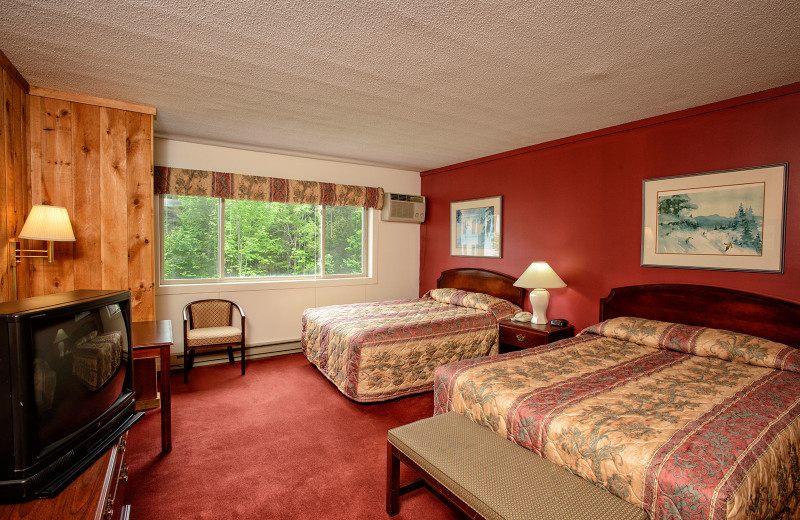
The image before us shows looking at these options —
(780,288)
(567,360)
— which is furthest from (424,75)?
(780,288)

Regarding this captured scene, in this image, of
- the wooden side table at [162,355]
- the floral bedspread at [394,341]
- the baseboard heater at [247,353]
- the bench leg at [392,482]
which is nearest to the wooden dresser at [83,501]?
the wooden side table at [162,355]

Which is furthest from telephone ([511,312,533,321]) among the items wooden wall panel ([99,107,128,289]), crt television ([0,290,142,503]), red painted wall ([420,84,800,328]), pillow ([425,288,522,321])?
wooden wall panel ([99,107,128,289])

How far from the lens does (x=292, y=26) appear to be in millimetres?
1943

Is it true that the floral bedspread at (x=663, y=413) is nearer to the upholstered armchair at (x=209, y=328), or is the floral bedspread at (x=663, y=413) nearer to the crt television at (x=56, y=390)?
the crt television at (x=56, y=390)

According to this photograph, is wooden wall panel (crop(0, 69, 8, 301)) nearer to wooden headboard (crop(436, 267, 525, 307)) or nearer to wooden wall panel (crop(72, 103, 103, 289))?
wooden wall panel (crop(72, 103, 103, 289))

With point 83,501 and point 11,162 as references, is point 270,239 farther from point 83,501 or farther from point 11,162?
point 83,501

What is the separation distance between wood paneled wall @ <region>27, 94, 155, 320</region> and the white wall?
0.98 metres

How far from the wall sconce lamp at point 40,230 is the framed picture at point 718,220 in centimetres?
443

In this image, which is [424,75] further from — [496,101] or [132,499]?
[132,499]

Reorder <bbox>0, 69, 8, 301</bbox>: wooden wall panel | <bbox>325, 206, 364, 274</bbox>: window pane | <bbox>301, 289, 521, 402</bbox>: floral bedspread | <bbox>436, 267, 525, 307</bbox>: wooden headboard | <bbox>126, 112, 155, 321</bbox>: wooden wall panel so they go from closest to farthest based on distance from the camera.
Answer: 1. <bbox>0, 69, 8, 301</bbox>: wooden wall panel
2. <bbox>126, 112, 155, 321</bbox>: wooden wall panel
3. <bbox>301, 289, 521, 402</bbox>: floral bedspread
4. <bbox>436, 267, 525, 307</bbox>: wooden headboard
5. <bbox>325, 206, 364, 274</bbox>: window pane

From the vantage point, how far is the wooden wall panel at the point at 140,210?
3168 millimetres

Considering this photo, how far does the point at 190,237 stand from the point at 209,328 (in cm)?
105

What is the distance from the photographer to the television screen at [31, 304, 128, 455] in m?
1.23

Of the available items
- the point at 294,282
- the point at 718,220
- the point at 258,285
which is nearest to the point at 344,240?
the point at 294,282
